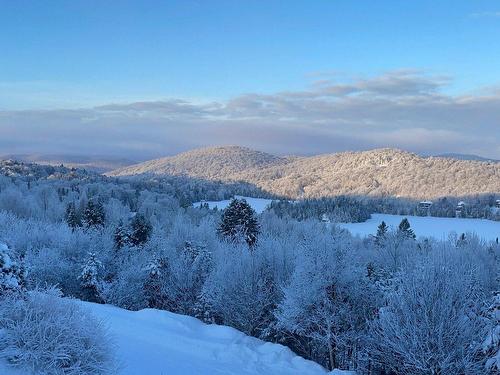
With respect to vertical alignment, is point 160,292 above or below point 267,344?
below

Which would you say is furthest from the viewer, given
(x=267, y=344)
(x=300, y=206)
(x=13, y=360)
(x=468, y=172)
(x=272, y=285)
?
(x=468, y=172)

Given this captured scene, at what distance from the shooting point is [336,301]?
2236 cm

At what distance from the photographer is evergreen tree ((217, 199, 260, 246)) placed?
42719 mm

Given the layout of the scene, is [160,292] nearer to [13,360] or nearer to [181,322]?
[181,322]

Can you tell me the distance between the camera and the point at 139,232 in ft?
147

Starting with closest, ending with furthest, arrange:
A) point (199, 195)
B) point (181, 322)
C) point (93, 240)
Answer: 1. point (181, 322)
2. point (93, 240)
3. point (199, 195)

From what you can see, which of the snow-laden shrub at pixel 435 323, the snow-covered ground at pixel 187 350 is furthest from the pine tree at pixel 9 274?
the snow-laden shrub at pixel 435 323

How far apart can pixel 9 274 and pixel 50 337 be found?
9.05 ft

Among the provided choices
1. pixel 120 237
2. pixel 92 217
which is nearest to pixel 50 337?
pixel 120 237

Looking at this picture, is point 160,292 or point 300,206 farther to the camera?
point 300,206

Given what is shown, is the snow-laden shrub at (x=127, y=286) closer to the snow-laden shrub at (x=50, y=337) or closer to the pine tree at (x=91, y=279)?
the pine tree at (x=91, y=279)

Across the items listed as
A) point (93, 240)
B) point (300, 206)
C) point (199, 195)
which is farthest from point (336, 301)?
point (199, 195)

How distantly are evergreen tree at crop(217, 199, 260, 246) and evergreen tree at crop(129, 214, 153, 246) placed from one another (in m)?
7.87

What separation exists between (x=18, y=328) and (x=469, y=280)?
A: 604 inches
